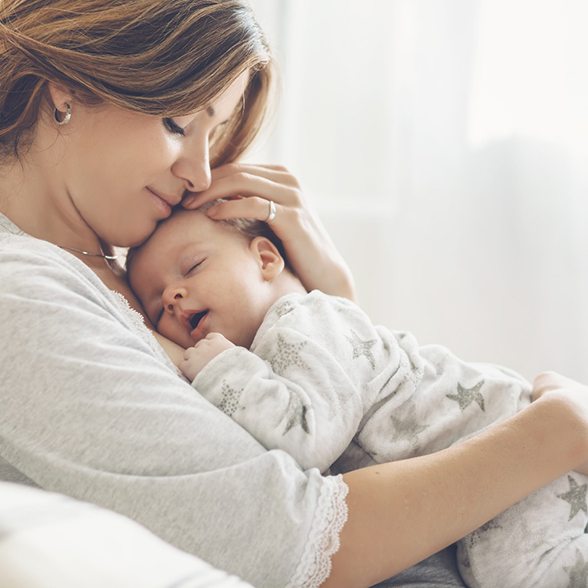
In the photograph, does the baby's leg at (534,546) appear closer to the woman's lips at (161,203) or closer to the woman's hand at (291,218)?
the woman's hand at (291,218)

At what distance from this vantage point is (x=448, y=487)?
102 cm

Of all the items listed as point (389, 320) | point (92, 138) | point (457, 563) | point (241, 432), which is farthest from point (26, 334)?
point (389, 320)

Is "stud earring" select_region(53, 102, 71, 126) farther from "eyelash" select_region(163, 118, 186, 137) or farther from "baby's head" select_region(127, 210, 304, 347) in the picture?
"baby's head" select_region(127, 210, 304, 347)

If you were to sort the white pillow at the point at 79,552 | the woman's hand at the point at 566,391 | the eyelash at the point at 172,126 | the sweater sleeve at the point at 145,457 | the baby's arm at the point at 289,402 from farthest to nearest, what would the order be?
the eyelash at the point at 172,126 < the woman's hand at the point at 566,391 < the baby's arm at the point at 289,402 < the sweater sleeve at the point at 145,457 < the white pillow at the point at 79,552

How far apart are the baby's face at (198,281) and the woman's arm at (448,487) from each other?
0.38m

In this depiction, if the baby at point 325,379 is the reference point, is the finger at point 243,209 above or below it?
above

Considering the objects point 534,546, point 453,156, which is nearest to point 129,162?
point 534,546

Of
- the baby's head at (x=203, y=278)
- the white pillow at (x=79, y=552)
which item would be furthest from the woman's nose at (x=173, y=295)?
the white pillow at (x=79, y=552)

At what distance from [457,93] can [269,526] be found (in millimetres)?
1893

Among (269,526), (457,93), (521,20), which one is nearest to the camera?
(269,526)

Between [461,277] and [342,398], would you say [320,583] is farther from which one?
[461,277]

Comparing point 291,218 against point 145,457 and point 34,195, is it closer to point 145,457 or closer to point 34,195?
point 34,195

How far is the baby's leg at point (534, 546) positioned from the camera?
1.10m

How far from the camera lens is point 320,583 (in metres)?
0.94
